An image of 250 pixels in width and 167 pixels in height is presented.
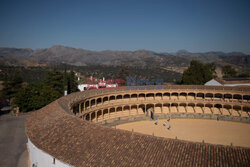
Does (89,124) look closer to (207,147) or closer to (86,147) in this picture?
(86,147)

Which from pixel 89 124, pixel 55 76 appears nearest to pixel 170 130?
pixel 89 124

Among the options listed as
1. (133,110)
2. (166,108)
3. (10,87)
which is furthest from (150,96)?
(10,87)

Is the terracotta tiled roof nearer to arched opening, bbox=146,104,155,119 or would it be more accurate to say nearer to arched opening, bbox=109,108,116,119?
arched opening, bbox=109,108,116,119

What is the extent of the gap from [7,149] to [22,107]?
21.5m

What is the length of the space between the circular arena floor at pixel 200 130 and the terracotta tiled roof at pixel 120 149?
20007 mm

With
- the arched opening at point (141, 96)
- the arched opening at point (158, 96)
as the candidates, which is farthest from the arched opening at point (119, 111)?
the arched opening at point (158, 96)

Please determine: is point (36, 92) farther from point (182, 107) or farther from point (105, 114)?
point (182, 107)

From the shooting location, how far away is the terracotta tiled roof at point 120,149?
46.9 feet

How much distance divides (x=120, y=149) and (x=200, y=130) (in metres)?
27.8

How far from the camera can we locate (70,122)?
21.3 m

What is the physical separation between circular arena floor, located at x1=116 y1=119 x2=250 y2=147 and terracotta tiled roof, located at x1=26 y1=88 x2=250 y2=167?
2001cm

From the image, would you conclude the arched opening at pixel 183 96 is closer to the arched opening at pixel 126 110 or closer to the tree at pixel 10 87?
the arched opening at pixel 126 110

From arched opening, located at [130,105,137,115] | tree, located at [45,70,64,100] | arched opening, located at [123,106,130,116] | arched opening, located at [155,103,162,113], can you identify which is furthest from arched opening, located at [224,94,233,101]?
tree, located at [45,70,64,100]

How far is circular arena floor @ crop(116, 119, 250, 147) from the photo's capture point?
34.6 m
